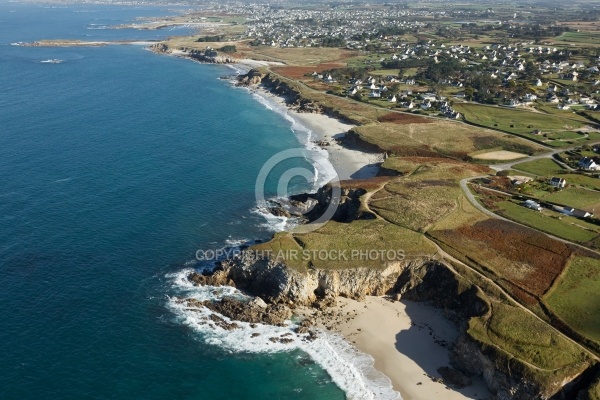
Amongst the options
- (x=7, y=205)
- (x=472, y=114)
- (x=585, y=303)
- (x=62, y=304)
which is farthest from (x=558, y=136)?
(x=7, y=205)

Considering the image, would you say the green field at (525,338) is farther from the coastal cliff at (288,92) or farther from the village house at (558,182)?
the coastal cliff at (288,92)

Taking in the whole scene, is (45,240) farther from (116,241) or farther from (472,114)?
(472,114)

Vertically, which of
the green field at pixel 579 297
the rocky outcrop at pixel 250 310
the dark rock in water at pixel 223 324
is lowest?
the dark rock in water at pixel 223 324

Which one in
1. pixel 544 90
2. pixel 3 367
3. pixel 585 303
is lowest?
pixel 3 367

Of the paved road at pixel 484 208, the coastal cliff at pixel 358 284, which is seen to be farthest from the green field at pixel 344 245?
the paved road at pixel 484 208

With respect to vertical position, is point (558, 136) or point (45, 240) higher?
point (558, 136)

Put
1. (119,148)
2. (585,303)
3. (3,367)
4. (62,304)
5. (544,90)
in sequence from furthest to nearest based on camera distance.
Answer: (544,90) → (119,148) → (62,304) → (585,303) → (3,367)
